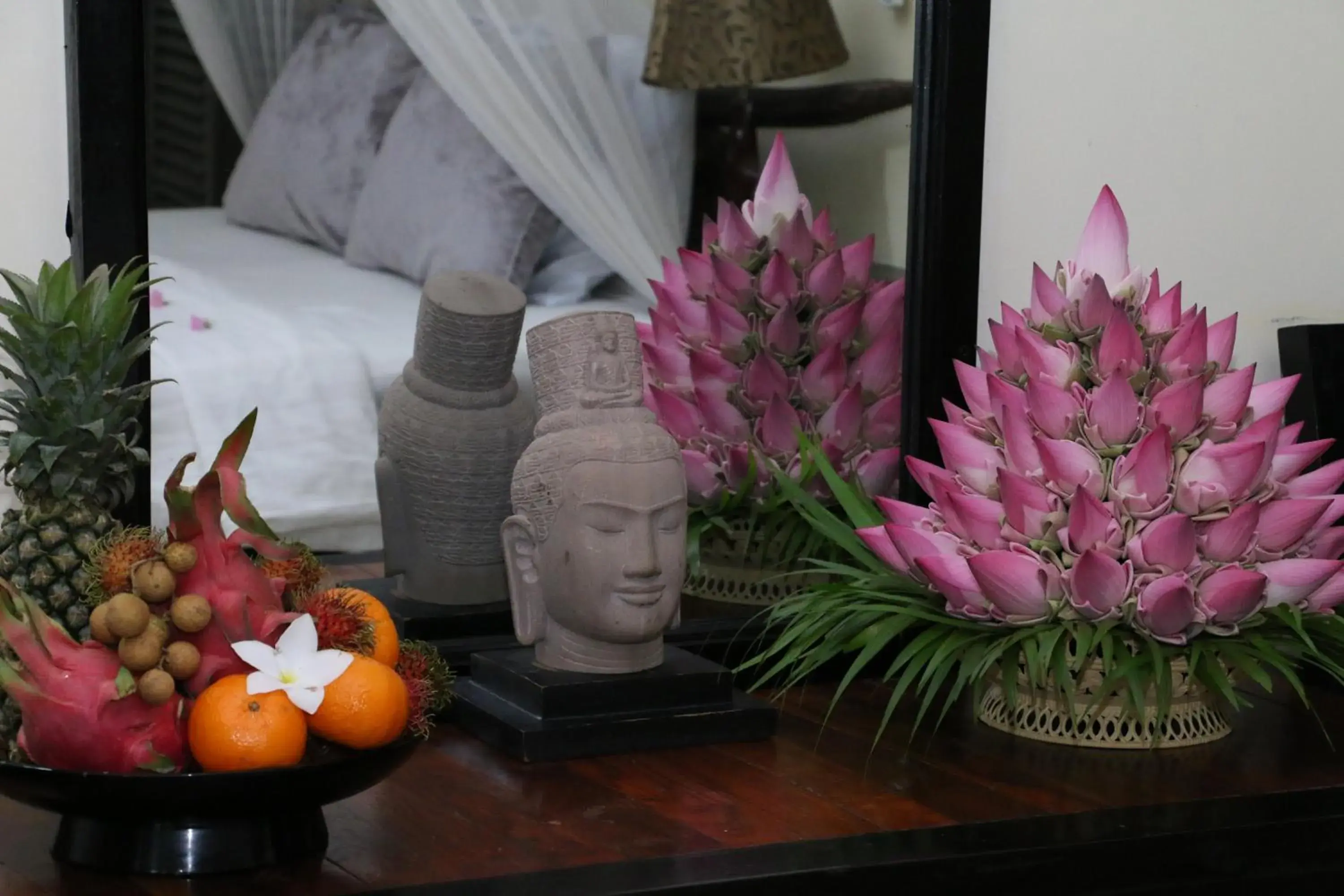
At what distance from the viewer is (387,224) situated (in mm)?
1172

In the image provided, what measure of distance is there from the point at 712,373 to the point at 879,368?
0.13m

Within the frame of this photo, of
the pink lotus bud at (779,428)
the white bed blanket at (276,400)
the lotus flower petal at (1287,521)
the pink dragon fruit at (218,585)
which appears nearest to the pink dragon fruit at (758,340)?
the pink lotus bud at (779,428)

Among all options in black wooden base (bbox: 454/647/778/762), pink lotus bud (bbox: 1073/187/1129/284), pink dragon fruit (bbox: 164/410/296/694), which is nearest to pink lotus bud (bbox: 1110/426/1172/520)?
pink lotus bud (bbox: 1073/187/1129/284)

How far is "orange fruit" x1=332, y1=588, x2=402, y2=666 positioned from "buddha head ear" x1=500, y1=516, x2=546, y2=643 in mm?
168

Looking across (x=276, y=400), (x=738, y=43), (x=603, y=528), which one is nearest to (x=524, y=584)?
(x=603, y=528)

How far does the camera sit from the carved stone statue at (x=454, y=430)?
3.85 feet

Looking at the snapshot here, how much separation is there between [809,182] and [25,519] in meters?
0.59

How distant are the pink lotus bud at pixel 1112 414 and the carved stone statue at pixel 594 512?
0.81 ft

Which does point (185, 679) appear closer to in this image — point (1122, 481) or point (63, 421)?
point (63, 421)

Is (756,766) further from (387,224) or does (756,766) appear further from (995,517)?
(387,224)

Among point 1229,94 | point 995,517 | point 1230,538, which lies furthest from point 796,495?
point 1229,94

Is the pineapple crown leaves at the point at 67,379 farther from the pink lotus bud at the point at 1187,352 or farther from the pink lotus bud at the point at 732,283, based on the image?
the pink lotus bud at the point at 1187,352

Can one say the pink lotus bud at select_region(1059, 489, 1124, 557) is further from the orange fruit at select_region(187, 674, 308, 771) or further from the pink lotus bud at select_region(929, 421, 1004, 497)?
the orange fruit at select_region(187, 674, 308, 771)

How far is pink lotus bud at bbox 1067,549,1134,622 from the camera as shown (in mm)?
1062
